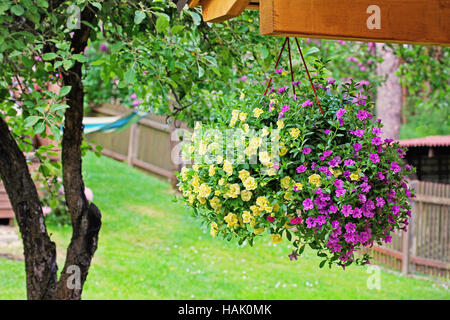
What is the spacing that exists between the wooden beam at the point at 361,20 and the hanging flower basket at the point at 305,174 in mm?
364

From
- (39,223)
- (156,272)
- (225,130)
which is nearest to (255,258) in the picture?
(156,272)

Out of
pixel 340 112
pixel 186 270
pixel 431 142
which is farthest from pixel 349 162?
pixel 431 142

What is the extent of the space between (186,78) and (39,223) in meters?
1.19

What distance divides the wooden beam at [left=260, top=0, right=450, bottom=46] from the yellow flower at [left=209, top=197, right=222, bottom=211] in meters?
0.67

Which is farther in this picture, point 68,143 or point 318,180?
point 68,143

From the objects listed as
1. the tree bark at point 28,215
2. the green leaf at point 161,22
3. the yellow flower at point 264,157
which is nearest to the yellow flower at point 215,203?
the yellow flower at point 264,157

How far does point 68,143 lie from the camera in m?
3.23

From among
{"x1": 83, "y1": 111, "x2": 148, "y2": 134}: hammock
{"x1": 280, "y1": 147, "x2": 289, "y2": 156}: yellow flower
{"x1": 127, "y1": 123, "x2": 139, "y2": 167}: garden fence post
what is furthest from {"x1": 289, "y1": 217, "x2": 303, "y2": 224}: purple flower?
{"x1": 127, "y1": 123, "x2": 139, "y2": 167}: garden fence post

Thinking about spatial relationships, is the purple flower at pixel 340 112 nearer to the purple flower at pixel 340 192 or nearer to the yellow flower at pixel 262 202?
the purple flower at pixel 340 192

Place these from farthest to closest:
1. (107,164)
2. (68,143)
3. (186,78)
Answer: (107,164) → (186,78) → (68,143)

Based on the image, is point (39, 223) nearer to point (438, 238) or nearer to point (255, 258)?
point (255, 258)

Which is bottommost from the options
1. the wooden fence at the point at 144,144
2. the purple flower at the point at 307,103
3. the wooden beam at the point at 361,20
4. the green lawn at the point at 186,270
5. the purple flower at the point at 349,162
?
the green lawn at the point at 186,270

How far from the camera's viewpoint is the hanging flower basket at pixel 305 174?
5.73 feet
